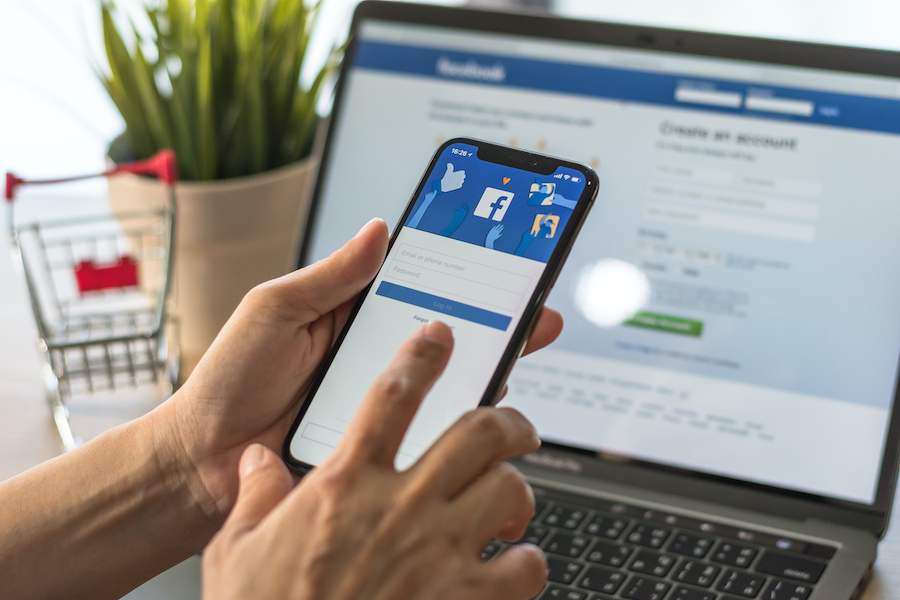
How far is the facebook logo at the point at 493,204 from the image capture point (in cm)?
48

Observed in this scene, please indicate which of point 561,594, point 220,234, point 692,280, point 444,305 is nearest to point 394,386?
point 444,305

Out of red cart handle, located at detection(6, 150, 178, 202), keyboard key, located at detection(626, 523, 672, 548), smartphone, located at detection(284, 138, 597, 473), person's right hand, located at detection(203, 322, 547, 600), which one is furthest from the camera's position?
red cart handle, located at detection(6, 150, 178, 202)

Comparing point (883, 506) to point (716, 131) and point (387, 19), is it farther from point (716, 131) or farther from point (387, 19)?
point (387, 19)

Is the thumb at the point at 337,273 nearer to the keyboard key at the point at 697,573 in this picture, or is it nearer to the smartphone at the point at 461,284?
the smartphone at the point at 461,284

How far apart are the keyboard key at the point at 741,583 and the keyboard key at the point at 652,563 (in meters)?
0.03

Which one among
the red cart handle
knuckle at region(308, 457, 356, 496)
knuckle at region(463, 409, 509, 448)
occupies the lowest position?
knuckle at region(308, 457, 356, 496)

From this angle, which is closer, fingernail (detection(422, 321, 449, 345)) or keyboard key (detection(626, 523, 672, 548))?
fingernail (detection(422, 321, 449, 345))

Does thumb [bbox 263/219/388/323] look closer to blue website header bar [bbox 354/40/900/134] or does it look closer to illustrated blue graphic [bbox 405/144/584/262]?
illustrated blue graphic [bbox 405/144/584/262]

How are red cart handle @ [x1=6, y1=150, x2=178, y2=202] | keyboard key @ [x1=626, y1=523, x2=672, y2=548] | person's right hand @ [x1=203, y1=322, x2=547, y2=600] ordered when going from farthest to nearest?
red cart handle @ [x1=6, y1=150, x2=178, y2=202], keyboard key @ [x1=626, y1=523, x2=672, y2=548], person's right hand @ [x1=203, y1=322, x2=547, y2=600]

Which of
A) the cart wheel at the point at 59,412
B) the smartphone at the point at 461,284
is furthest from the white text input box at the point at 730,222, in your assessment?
the cart wheel at the point at 59,412

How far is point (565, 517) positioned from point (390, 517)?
0.88 ft

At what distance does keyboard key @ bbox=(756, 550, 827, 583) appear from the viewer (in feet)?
1.65

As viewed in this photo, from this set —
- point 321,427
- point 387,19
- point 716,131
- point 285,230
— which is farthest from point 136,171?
point 716,131

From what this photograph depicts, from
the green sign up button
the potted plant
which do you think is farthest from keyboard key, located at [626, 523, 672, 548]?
the potted plant
